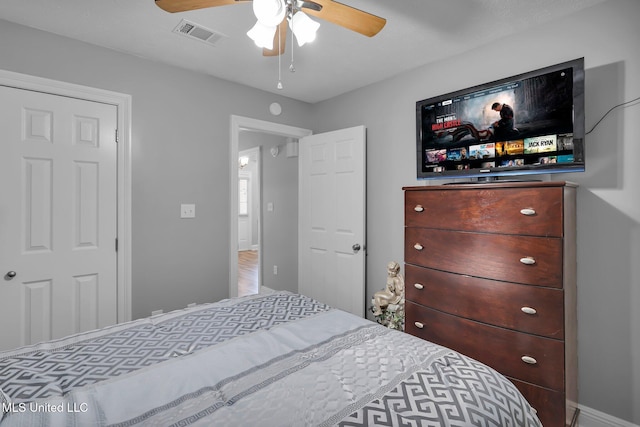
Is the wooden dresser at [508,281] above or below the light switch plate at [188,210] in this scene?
below

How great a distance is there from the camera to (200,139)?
118 inches

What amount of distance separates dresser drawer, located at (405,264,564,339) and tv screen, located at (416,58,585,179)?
29.6 inches

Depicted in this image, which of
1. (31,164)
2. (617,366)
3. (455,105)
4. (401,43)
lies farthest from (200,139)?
(617,366)

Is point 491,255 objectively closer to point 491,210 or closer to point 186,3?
point 491,210

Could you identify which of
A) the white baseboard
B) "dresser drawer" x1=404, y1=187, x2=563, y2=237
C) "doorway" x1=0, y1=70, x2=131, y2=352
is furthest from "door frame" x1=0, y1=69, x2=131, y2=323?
the white baseboard

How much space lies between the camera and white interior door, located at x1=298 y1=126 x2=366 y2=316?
3.18m

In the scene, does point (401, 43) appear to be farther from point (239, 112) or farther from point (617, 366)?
point (617, 366)

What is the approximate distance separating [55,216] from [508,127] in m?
3.17

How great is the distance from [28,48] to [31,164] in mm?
789

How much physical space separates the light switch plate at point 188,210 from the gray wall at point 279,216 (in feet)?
4.76

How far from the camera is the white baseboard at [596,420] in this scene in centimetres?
190

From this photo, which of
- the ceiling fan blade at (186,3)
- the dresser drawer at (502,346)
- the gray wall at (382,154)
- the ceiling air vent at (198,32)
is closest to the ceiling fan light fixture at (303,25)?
the ceiling fan blade at (186,3)

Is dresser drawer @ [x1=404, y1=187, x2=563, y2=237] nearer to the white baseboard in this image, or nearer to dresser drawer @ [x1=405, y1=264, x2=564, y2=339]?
dresser drawer @ [x1=405, y1=264, x2=564, y2=339]

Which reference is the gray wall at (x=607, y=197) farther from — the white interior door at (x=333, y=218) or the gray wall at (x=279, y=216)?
the gray wall at (x=279, y=216)
